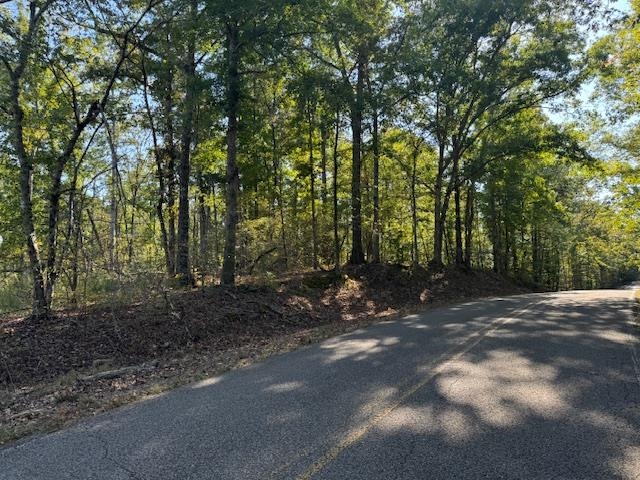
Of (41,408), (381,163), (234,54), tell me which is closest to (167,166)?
(234,54)

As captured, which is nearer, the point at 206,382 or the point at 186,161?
the point at 206,382

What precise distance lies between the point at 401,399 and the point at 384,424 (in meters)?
0.70

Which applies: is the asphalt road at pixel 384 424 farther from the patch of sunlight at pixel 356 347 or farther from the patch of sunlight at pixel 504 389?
the patch of sunlight at pixel 356 347

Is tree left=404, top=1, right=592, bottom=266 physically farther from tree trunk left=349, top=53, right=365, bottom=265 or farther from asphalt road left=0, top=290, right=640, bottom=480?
asphalt road left=0, top=290, right=640, bottom=480

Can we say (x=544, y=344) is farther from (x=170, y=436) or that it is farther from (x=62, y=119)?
(x=62, y=119)

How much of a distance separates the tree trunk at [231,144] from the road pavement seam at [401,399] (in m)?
7.18

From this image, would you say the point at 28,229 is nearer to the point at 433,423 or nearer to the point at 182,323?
the point at 182,323

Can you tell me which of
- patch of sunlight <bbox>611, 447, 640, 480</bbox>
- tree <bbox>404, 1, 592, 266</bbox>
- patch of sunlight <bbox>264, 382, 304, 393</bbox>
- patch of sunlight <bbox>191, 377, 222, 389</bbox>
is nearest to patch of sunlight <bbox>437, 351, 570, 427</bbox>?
patch of sunlight <bbox>611, 447, 640, 480</bbox>

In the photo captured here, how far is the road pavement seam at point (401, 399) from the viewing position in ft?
10.9

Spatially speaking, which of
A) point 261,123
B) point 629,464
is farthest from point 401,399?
point 261,123

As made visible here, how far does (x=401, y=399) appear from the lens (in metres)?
4.64

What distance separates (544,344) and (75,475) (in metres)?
6.82

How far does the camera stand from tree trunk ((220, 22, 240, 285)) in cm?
1144

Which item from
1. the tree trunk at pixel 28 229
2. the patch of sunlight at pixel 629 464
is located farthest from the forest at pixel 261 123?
the patch of sunlight at pixel 629 464
